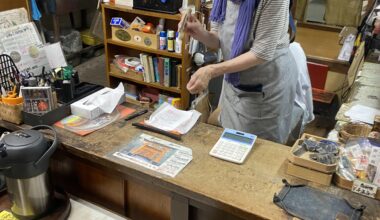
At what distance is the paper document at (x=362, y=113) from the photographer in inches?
76.2

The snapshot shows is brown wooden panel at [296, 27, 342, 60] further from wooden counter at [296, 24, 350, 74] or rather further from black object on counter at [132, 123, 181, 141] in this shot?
black object on counter at [132, 123, 181, 141]

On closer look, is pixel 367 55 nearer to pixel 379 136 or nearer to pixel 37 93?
pixel 379 136

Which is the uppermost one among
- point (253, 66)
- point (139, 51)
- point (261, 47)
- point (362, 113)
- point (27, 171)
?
point (261, 47)

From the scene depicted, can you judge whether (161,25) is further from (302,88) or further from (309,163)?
(309,163)

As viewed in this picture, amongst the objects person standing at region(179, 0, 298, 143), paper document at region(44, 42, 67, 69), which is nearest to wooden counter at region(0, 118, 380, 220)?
person standing at region(179, 0, 298, 143)

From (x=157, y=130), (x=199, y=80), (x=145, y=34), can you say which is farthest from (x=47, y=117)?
(x=145, y=34)

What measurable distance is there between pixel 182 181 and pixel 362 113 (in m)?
1.36

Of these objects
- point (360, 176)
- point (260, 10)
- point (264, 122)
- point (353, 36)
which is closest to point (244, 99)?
point (264, 122)

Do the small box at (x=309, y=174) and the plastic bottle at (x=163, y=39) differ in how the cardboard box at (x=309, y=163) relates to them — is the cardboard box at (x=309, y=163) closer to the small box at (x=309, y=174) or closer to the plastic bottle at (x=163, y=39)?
the small box at (x=309, y=174)

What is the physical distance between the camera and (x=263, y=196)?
1043 mm

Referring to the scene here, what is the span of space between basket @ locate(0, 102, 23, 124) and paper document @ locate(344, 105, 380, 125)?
1601 mm

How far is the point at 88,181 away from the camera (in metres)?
1.39

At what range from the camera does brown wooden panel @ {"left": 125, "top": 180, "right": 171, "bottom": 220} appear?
1232mm

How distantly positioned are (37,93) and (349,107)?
1.67 m
